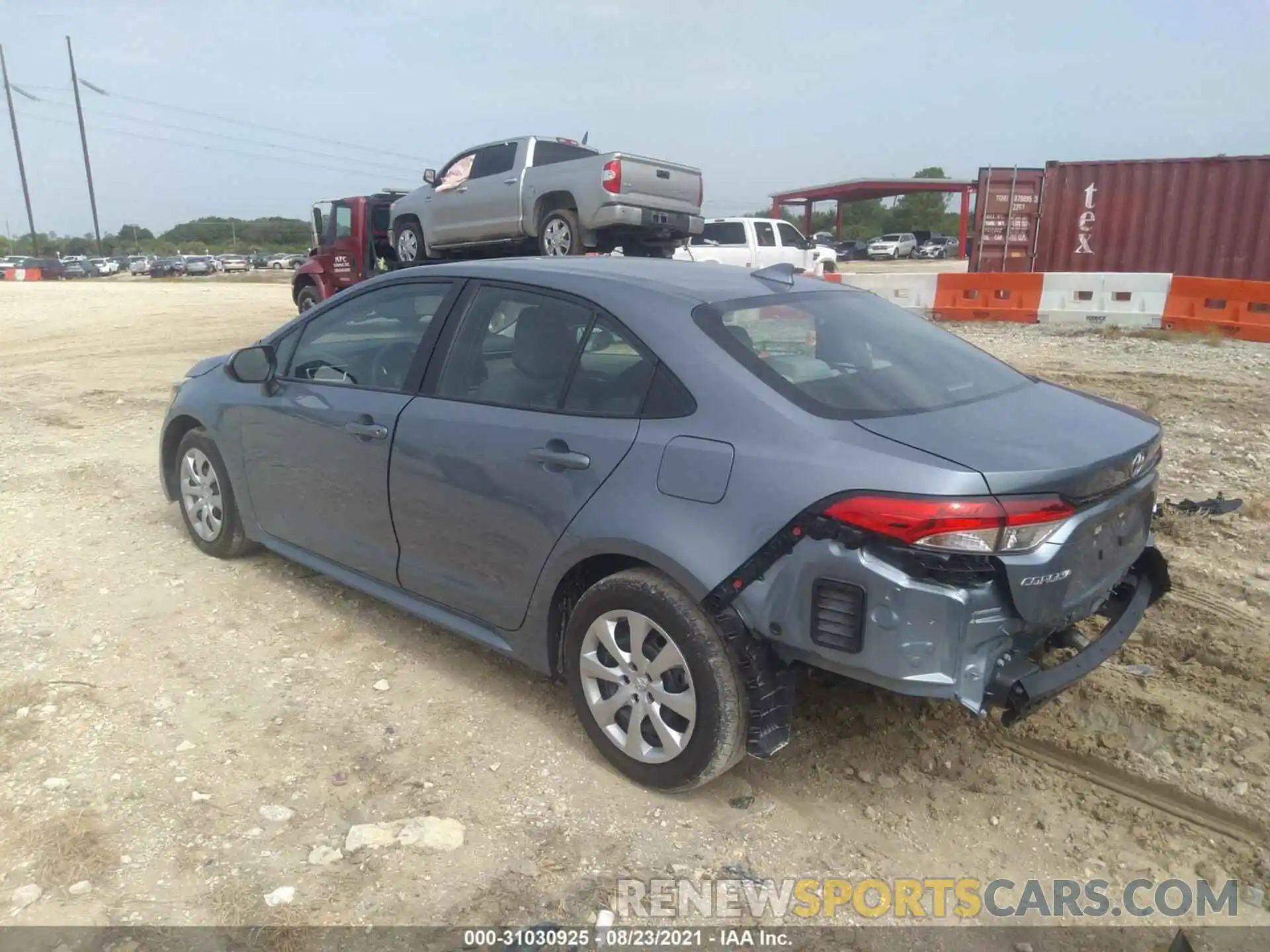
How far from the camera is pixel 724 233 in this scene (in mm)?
17188

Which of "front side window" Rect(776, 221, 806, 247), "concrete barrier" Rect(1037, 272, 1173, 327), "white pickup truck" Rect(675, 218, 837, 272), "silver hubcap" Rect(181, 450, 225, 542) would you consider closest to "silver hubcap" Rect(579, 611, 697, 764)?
"silver hubcap" Rect(181, 450, 225, 542)

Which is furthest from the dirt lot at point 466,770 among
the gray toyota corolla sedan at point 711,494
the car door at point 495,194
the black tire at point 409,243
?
the black tire at point 409,243

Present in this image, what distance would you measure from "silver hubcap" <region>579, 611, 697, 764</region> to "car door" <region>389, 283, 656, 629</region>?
344mm

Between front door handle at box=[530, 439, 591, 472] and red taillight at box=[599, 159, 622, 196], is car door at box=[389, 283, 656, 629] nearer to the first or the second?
front door handle at box=[530, 439, 591, 472]

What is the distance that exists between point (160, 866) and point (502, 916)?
102 cm

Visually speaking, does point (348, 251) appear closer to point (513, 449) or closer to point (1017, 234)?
point (1017, 234)

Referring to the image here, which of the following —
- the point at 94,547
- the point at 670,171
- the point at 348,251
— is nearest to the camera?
the point at 94,547

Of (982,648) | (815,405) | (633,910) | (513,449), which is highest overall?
(815,405)

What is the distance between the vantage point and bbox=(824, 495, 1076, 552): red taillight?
7.50 feet

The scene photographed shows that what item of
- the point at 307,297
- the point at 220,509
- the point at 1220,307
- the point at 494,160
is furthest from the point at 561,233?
the point at 1220,307

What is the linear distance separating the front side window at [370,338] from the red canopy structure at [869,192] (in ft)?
126

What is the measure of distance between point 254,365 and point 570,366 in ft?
6.13

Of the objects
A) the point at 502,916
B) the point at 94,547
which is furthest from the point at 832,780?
the point at 94,547

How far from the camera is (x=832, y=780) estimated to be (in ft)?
9.85
